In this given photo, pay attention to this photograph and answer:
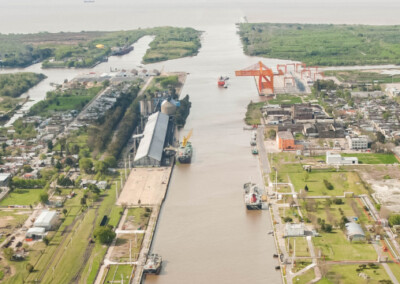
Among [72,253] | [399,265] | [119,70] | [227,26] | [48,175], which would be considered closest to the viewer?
[399,265]

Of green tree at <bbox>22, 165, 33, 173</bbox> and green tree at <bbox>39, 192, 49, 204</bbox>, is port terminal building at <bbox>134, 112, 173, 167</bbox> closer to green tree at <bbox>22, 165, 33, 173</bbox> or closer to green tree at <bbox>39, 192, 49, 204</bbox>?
green tree at <bbox>22, 165, 33, 173</bbox>

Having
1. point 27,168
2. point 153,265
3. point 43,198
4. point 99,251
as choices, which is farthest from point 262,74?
point 153,265

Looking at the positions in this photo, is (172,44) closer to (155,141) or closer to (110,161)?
(155,141)

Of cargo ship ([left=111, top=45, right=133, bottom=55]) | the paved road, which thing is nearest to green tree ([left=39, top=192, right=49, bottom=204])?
the paved road

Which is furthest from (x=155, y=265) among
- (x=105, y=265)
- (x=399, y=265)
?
(x=399, y=265)

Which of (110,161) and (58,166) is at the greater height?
(110,161)

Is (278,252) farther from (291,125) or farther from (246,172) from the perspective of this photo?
(291,125)
